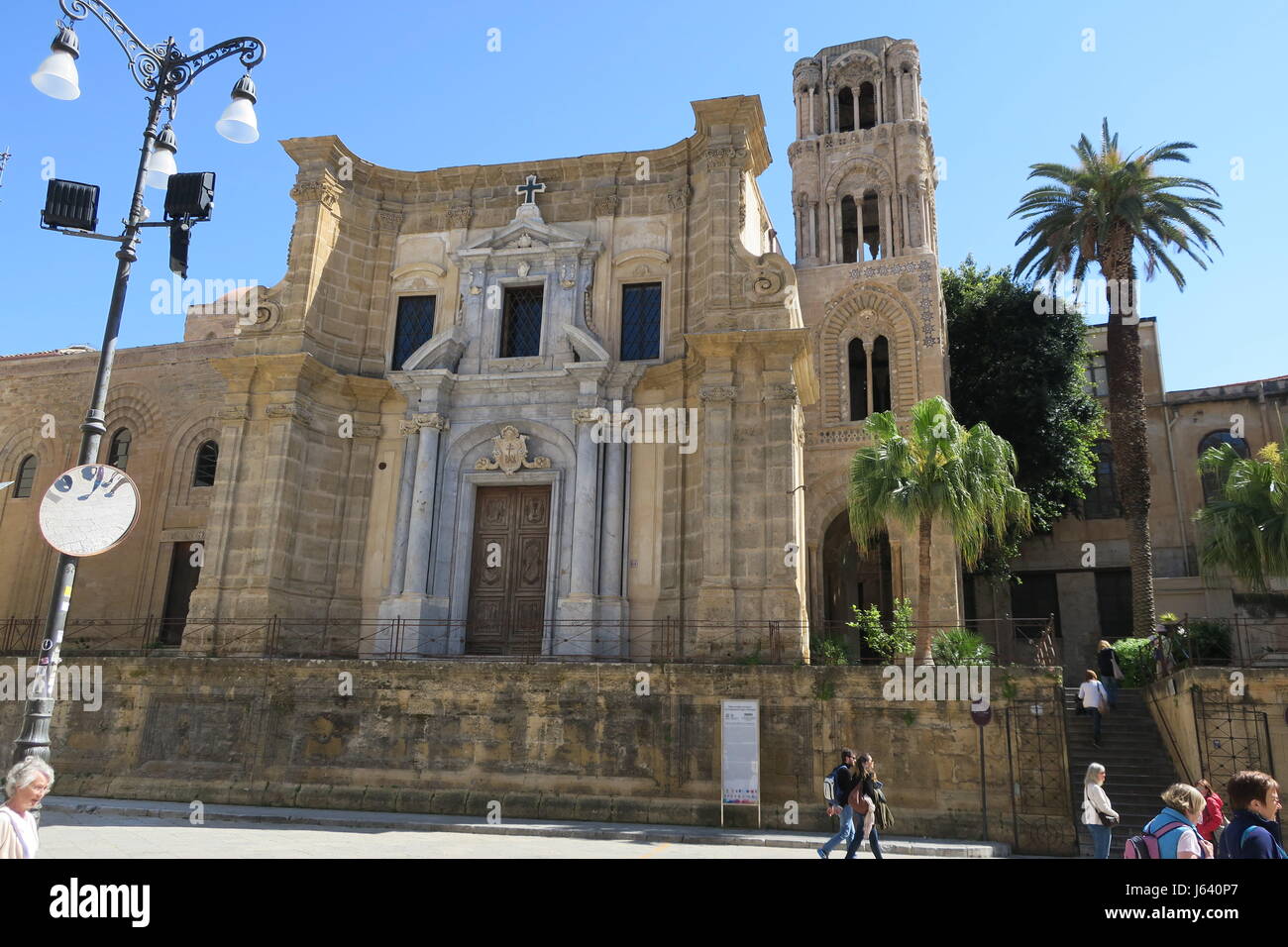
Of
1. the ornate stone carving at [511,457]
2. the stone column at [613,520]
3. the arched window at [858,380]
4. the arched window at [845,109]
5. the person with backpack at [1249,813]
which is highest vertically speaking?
the arched window at [845,109]

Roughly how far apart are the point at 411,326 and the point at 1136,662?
1829cm

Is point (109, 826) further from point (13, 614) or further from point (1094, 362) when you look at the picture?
point (1094, 362)

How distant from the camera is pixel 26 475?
30.9m

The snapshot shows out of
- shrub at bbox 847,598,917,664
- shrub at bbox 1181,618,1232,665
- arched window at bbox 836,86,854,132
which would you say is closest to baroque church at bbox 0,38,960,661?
shrub at bbox 847,598,917,664

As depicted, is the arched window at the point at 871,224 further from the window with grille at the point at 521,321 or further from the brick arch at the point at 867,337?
the window with grille at the point at 521,321

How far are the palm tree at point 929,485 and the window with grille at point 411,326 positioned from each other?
11005mm

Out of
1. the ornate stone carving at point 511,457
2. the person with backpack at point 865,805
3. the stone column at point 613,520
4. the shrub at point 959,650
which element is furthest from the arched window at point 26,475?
the person with backpack at point 865,805

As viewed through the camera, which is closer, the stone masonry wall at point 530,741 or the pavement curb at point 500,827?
the pavement curb at point 500,827

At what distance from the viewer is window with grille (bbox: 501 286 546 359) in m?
22.3

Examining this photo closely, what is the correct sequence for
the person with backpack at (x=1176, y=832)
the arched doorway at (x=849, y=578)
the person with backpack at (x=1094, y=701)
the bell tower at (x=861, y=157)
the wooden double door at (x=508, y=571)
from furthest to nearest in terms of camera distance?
the bell tower at (x=861, y=157) → the arched doorway at (x=849, y=578) → the wooden double door at (x=508, y=571) → the person with backpack at (x=1094, y=701) → the person with backpack at (x=1176, y=832)

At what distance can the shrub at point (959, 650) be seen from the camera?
16.7 metres

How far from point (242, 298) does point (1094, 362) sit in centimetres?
3186

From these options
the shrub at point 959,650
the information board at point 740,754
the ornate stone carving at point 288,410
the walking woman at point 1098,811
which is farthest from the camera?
the ornate stone carving at point 288,410
